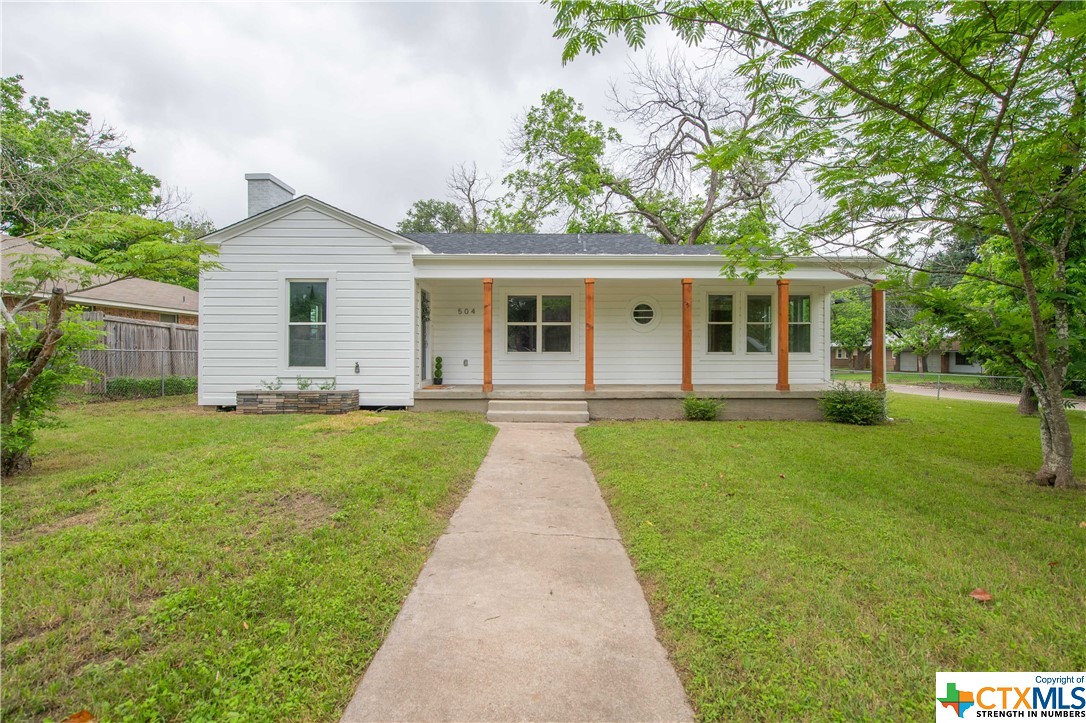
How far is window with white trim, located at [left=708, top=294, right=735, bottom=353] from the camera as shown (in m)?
11.3

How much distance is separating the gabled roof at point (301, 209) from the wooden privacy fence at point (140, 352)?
3.99 meters

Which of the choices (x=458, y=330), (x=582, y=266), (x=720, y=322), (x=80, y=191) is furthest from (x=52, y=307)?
(x=720, y=322)

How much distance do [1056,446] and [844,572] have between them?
168 inches

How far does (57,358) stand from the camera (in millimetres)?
4848

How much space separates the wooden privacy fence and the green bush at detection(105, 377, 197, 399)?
0.18 metres

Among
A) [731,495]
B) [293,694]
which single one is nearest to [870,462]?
[731,495]

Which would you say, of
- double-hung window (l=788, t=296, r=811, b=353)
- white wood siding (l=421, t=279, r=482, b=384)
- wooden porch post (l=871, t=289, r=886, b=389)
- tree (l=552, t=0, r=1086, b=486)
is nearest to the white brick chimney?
white wood siding (l=421, t=279, r=482, b=384)

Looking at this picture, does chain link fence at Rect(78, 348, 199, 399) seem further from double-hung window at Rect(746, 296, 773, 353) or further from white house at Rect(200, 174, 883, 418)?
double-hung window at Rect(746, 296, 773, 353)

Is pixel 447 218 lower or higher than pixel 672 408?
higher

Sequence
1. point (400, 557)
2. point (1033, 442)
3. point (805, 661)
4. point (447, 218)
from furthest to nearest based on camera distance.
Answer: point (447, 218)
point (1033, 442)
point (400, 557)
point (805, 661)

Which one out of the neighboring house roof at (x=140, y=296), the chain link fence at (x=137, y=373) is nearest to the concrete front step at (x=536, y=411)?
the chain link fence at (x=137, y=373)

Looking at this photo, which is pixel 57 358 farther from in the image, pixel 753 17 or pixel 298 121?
pixel 298 121

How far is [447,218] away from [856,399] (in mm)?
27223

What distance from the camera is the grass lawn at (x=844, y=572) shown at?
1.99 m
